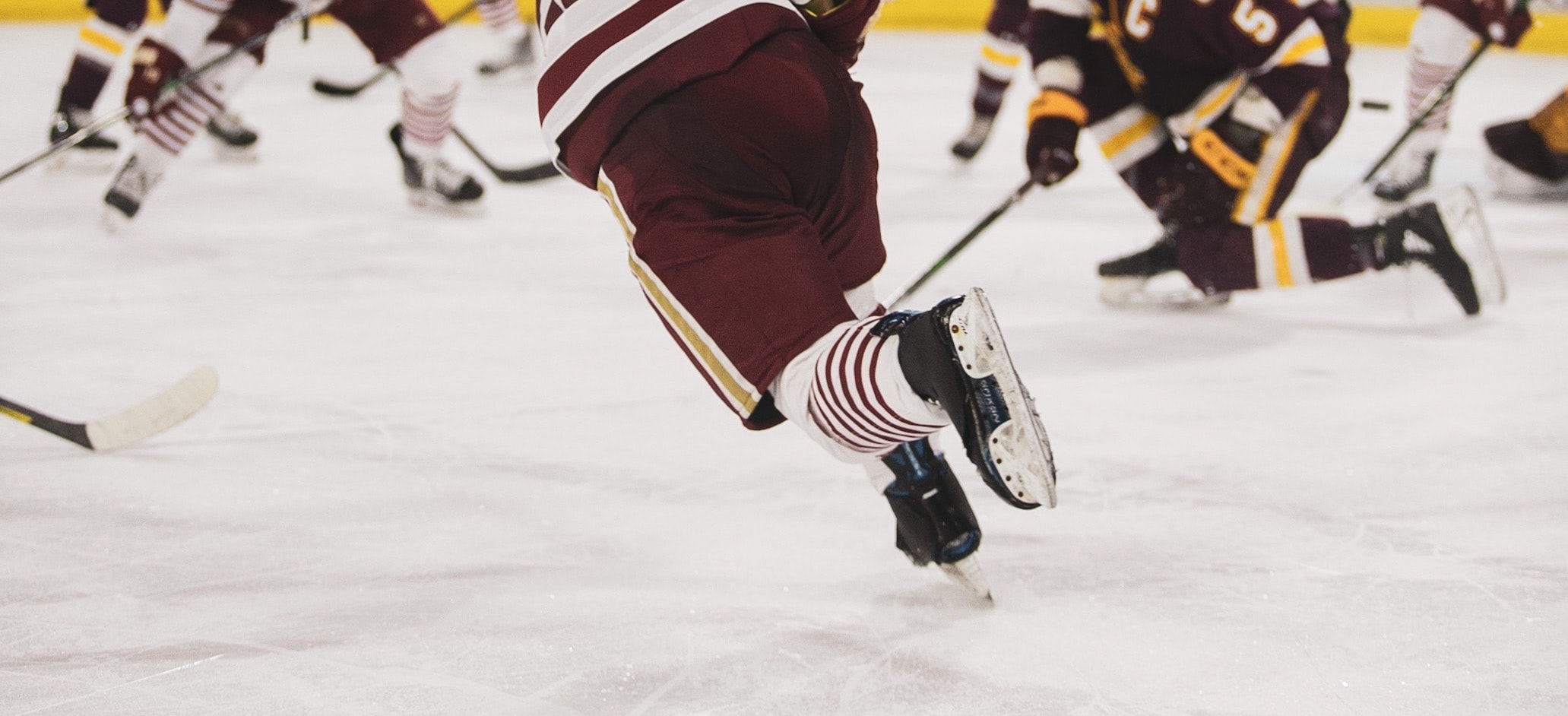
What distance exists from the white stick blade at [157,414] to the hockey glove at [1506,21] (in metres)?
2.60

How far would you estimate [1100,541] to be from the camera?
1533mm

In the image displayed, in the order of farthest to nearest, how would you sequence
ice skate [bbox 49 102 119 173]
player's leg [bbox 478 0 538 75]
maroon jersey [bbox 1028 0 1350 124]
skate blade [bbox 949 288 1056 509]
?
player's leg [bbox 478 0 538 75], ice skate [bbox 49 102 119 173], maroon jersey [bbox 1028 0 1350 124], skate blade [bbox 949 288 1056 509]

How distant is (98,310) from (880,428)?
185 cm

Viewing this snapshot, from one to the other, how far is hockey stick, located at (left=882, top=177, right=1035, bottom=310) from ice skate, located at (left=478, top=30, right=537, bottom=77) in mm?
2556

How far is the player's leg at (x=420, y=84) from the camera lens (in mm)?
2951

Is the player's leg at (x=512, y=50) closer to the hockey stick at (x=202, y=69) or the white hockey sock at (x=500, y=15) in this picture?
the white hockey sock at (x=500, y=15)

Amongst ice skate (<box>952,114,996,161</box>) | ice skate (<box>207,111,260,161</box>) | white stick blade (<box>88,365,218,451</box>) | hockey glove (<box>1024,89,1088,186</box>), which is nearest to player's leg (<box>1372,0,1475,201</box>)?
ice skate (<box>952,114,996,161</box>)

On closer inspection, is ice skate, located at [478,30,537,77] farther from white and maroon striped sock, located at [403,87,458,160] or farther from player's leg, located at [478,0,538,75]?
white and maroon striped sock, located at [403,87,458,160]

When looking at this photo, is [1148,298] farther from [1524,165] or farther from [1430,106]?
[1524,165]

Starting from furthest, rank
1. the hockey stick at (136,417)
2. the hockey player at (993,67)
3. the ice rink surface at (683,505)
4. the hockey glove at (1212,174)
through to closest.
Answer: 1. the hockey player at (993,67)
2. the hockey glove at (1212,174)
3. the hockey stick at (136,417)
4. the ice rink surface at (683,505)

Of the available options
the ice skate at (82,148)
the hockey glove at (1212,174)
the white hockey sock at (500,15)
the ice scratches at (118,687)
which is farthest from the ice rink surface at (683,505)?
the white hockey sock at (500,15)

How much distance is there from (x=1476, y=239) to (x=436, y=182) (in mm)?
2128

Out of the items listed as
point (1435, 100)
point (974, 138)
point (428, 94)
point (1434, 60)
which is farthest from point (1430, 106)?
point (428, 94)

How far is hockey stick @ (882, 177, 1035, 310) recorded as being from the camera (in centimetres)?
191
